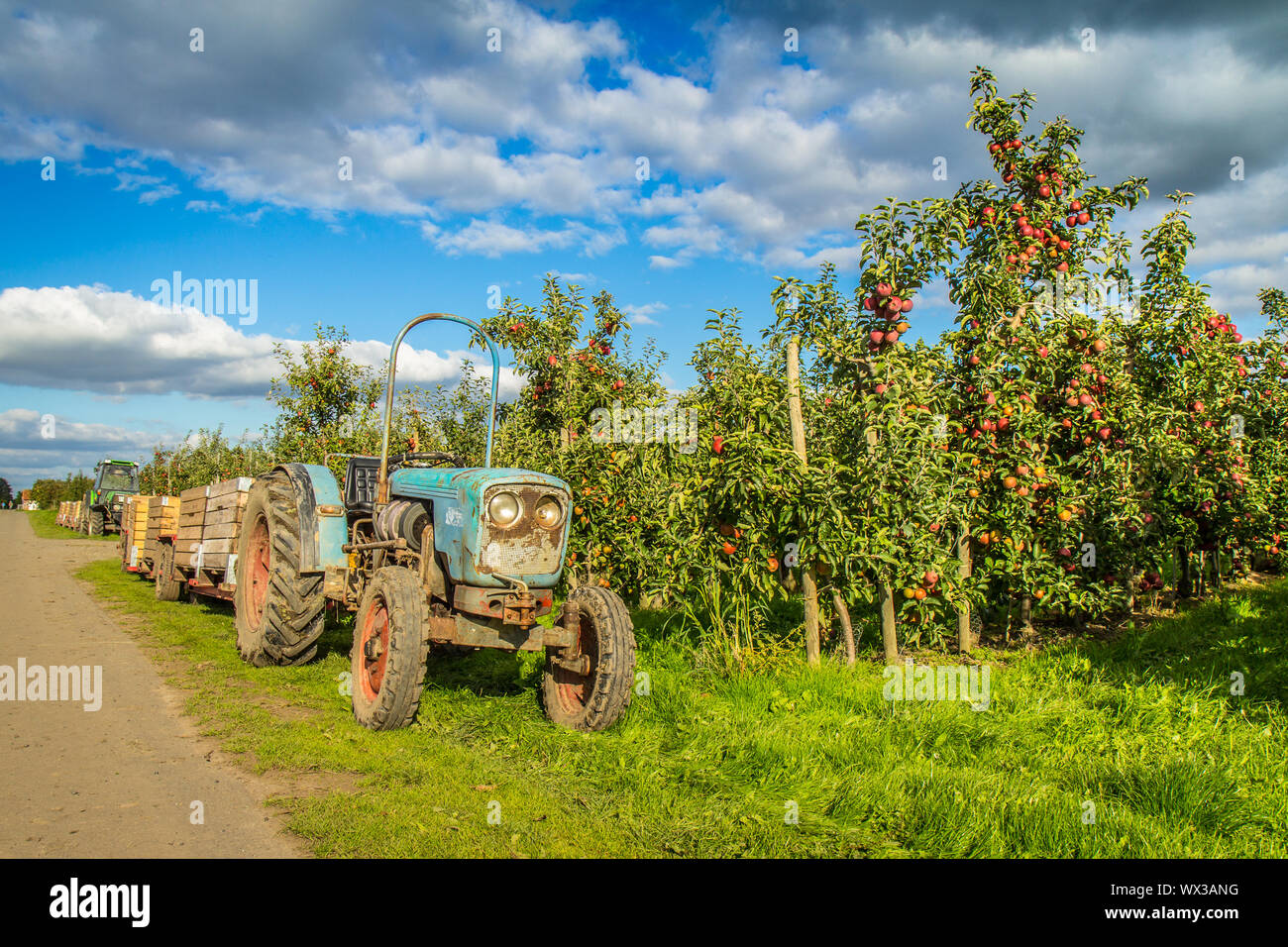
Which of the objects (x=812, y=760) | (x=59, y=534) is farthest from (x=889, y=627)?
(x=59, y=534)

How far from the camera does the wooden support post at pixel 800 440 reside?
589 cm

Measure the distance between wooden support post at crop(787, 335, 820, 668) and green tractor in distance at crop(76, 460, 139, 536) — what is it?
31528mm

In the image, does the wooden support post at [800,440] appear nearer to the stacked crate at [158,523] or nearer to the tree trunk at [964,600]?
the tree trunk at [964,600]

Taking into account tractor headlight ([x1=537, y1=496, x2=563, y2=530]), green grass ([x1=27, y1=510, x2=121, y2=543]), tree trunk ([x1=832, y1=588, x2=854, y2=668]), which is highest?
tractor headlight ([x1=537, y1=496, x2=563, y2=530])

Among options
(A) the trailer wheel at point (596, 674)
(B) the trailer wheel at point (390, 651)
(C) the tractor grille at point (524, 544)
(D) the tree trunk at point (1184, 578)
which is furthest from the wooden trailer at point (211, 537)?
(D) the tree trunk at point (1184, 578)

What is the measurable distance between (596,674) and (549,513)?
44.6 inches

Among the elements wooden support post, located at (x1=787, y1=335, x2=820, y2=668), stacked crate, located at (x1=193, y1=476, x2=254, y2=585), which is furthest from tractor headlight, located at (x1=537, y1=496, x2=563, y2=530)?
stacked crate, located at (x1=193, y1=476, x2=254, y2=585)

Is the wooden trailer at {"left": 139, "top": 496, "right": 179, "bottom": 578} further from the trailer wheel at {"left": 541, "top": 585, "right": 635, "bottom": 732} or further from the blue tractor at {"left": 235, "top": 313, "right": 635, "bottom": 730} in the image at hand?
Answer: the trailer wheel at {"left": 541, "top": 585, "right": 635, "bottom": 732}

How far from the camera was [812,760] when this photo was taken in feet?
14.1

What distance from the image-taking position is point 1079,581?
23.0ft

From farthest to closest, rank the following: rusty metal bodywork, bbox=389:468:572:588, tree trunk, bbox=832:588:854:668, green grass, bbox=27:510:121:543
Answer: green grass, bbox=27:510:121:543 → tree trunk, bbox=832:588:854:668 → rusty metal bodywork, bbox=389:468:572:588

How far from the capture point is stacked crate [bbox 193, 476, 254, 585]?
28.0ft

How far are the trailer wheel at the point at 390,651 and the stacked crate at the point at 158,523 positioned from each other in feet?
24.4
